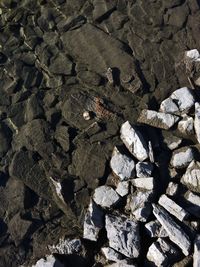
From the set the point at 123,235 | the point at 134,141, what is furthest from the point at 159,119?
the point at 123,235

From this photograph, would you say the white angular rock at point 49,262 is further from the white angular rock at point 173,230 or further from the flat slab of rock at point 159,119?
the flat slab of rock at point 159,119

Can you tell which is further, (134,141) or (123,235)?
(134,141)

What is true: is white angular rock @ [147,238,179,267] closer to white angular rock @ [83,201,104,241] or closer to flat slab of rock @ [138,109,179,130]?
white angular rock @ [83,201,104,241]

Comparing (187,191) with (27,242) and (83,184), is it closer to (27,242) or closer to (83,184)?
(83,184)

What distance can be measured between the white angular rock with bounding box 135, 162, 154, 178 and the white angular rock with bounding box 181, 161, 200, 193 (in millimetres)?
498

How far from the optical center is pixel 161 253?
220 inches

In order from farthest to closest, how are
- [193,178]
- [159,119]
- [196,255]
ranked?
[159,119] < [193,178] < [196,255]

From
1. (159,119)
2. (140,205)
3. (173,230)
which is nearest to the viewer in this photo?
(173,230)

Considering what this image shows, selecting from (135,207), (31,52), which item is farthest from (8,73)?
(135,207)

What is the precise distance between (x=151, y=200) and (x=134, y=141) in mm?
952

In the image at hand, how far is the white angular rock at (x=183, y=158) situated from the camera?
20.5 feet

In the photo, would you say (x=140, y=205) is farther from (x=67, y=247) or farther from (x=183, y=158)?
(x=67, y=247)

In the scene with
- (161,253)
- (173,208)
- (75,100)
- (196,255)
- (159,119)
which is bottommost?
(196,255)

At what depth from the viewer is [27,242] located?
247 inches
